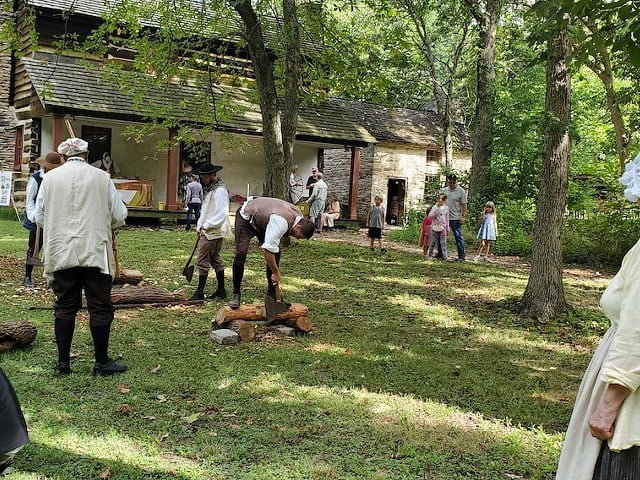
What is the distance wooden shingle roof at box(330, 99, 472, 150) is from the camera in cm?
2758

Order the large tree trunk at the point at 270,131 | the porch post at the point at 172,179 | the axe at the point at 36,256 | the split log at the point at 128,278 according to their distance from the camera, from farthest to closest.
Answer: the porch post at the point at 172,179 < the large tree trunk at the point at 270,131 < the split log at the point at 128,278 < the axe at the point at 36,256

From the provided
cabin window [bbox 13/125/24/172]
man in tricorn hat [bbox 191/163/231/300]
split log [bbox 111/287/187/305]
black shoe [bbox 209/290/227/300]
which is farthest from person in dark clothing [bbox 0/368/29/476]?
cabin window [bbox 13/125/24/172]

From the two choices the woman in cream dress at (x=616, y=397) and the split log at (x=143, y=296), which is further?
the split log at (x=143, y=296)

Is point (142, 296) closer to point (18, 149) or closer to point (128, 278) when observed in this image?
point (128, 278)

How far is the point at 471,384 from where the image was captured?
5.75 meters

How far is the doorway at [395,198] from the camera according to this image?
2819cm

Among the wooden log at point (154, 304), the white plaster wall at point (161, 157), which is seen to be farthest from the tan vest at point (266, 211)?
the white plaster wall at point (161, 157)

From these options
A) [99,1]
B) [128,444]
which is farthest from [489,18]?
[128,444]

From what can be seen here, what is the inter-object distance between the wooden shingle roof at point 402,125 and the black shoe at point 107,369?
21.9m

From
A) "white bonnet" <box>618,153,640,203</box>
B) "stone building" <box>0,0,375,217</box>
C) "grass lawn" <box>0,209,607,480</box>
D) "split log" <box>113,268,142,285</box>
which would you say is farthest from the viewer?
"stone building" <box>0,0,375,217</box>

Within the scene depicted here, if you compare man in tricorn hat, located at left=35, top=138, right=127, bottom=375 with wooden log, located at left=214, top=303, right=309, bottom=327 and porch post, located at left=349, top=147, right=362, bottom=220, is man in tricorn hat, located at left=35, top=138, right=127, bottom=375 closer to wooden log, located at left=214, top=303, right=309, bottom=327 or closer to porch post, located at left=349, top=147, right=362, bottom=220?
wooden log, located at left=214, top=303, right=309, bottom=327

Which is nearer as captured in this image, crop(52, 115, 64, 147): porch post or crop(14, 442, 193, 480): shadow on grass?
crop(14, 442, 193, 480): shadow on grass

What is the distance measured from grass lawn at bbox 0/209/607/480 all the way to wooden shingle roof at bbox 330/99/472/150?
18.8 m

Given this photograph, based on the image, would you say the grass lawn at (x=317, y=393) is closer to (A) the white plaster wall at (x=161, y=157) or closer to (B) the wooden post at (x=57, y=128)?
(B) the wooden post at (x=57, y=128)
